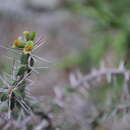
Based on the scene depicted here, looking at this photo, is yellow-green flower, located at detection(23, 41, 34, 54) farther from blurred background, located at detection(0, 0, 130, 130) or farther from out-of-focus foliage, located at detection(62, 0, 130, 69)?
out-of-focus foliage, located at detection(62, 0, 130, 69)

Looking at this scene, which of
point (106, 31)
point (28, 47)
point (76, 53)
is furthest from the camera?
point (76, 53)

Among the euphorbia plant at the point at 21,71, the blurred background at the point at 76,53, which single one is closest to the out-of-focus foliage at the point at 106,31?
the blurred background at the point at 76,53

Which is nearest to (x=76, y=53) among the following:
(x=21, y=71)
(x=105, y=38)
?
(x=105, y=38)

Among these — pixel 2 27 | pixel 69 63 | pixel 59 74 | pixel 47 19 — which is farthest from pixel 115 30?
pixel 47 19

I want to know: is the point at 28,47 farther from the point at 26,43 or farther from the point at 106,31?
the point at 106,31

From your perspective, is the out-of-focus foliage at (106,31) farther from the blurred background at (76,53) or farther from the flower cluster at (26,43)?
the flower cluster at (26,43)

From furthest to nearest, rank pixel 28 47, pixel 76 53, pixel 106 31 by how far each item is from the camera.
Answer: pixel 76 53 < pixel 106 31 < pixel 28 47

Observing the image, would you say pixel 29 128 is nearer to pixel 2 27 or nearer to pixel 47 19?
pixel 2 27

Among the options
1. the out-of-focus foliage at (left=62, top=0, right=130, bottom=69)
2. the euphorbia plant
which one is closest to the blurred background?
the out-of-focus foliage at (left=62, top=0, right=130, bottom=69)

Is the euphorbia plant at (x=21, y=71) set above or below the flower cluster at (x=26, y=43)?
below
